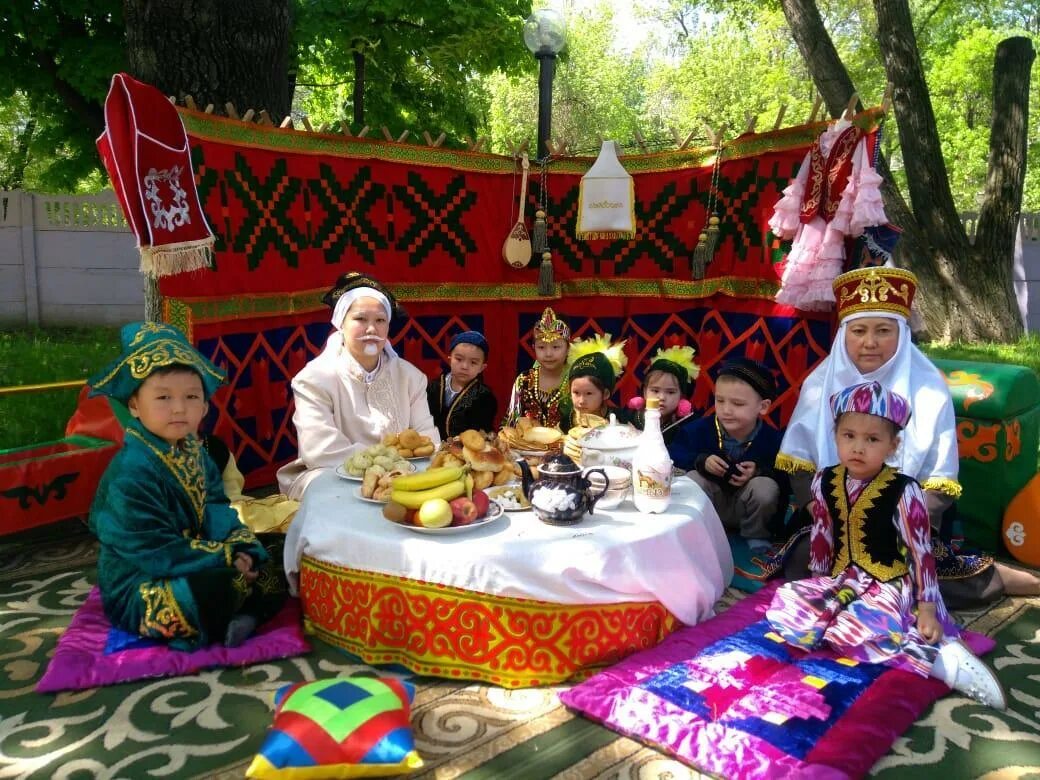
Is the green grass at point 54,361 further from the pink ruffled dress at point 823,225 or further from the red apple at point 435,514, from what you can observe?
the red apple at point 435,514

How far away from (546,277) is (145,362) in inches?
145

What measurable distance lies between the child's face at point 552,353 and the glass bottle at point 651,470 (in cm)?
193

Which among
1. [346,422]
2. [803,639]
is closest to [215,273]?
[346,422]

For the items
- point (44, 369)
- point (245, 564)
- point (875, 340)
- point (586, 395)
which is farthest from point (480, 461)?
point (44, 369)

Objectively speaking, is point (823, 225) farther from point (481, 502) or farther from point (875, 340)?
point (481, 502)

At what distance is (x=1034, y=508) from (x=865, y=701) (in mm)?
2159

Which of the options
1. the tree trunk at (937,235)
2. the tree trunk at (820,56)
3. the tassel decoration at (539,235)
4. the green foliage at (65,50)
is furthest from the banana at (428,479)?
the tree trunk at (937,235)

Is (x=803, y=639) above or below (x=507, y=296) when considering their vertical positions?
below

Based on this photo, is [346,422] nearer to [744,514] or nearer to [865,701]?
[744,514]

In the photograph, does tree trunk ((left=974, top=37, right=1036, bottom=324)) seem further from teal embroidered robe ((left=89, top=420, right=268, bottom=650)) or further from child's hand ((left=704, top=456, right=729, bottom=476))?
teal embroidered robe ((left=89, top=420, right=268, bottom=650))

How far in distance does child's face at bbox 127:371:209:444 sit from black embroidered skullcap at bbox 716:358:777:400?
8.59 ft

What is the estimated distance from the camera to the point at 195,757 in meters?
2.57

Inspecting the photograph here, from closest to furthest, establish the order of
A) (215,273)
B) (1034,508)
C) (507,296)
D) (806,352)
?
(1034,508)
(215,273)
(806,352)
(507,296)

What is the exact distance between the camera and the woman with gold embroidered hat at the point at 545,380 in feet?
16.7
